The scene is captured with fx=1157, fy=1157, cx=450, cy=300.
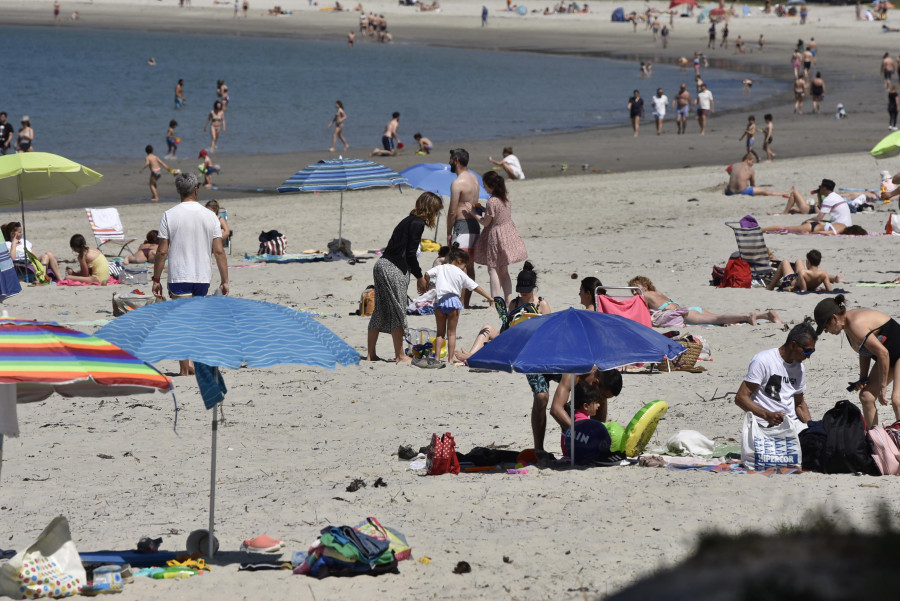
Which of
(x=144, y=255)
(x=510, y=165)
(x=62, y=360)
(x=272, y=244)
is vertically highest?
(x=62, y=360)

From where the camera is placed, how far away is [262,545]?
6188 millimetres

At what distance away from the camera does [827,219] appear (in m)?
17.1

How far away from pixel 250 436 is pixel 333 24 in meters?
71.4

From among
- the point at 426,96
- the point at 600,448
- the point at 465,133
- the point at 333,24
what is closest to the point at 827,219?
the point at 600,448

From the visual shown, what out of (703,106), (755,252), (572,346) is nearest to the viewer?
(572,346)

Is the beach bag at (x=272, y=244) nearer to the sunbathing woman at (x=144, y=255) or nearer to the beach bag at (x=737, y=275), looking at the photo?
the sunbathing woman at (x=144, y=255)

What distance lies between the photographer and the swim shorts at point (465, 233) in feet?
41.1

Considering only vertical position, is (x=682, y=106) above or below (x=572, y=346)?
above

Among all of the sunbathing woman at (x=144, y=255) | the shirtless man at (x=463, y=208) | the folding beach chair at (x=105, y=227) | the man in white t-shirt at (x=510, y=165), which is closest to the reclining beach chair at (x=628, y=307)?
the shirtless man at (x=463, y=208)

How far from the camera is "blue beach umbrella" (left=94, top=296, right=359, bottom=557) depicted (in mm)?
5590

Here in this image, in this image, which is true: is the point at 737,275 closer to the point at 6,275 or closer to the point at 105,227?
the point at 6,275

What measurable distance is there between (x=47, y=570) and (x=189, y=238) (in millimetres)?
4148

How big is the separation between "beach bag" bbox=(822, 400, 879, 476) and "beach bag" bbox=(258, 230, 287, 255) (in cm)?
1035

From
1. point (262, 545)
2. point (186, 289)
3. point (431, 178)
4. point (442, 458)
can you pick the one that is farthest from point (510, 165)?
point (262, 545)
